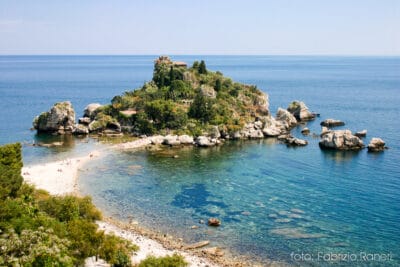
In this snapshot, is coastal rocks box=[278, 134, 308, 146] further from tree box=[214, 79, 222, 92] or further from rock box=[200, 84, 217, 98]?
tree box=[214, 79, 222, 92]

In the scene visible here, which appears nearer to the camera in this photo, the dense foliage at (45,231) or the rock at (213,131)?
the dense foliage at (45,231)

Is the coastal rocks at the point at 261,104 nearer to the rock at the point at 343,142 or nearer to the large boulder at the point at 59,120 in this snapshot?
the rock at the point at 343,142

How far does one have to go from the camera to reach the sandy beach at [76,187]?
A: 146ft

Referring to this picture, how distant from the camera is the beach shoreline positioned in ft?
146

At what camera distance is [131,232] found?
5100 centimetres

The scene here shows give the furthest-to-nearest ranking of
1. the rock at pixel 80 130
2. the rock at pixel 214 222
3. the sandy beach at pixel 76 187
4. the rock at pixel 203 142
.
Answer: the rock at pixel 80 130, the rock at pixel 203 142, the rock at pixel 214 222, the sandy beach at pixel 76 187

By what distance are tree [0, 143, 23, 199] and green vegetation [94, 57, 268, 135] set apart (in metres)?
44.4

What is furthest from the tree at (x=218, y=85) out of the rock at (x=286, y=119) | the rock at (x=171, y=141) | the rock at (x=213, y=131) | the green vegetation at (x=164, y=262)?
the green vegetation at (x=164, y=262)

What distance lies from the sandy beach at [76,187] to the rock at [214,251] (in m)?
0.39

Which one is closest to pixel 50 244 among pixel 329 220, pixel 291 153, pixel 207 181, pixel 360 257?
pixel 360 257

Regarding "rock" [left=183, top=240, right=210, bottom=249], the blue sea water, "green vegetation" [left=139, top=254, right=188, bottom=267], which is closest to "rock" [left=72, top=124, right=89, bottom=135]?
the blue sea water

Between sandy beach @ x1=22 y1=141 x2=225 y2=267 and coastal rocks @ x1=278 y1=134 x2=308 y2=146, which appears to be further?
coastal rocks @ x1=278 y1=134 x2=308 y2=146

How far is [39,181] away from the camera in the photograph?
68125mm

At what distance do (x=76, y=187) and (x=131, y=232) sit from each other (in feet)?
66.5
